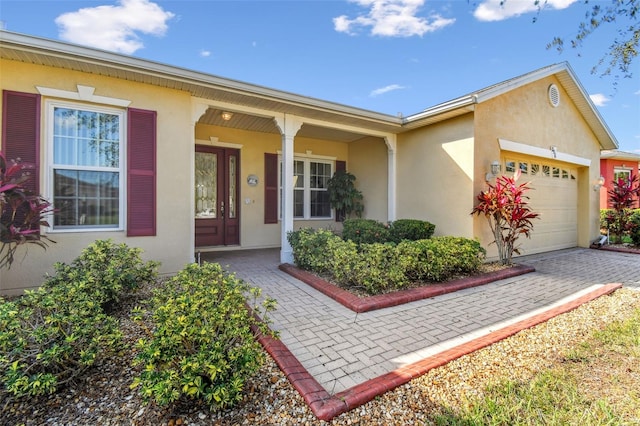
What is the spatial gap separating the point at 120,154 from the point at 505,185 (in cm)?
713

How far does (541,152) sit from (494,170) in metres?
2.44

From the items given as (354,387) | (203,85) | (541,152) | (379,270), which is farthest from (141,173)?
(541,152)

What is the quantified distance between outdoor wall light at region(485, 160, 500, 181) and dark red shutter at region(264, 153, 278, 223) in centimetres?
533

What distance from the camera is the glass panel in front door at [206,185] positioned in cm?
755

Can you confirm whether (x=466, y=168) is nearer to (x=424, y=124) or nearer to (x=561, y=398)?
(x=424, y=124)

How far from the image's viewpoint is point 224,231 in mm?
7863

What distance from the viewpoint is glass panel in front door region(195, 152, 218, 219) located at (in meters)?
7.55

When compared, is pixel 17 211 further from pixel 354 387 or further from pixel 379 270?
pixel 379 270

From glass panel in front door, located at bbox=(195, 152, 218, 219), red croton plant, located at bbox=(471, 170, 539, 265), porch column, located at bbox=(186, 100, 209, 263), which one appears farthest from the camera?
glass panel in front door, located at bbox=(195, 152, 218, 219)

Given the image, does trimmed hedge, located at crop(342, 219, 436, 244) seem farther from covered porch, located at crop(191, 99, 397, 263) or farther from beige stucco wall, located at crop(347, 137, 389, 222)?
beige stucco wall, located at crop(347, 137, 389, 222)

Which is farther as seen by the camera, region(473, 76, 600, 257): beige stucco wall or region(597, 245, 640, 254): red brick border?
region(597, 245, 640, 254): red brick border

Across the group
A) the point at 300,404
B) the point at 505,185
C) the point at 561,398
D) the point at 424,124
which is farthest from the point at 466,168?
the point at 300,404

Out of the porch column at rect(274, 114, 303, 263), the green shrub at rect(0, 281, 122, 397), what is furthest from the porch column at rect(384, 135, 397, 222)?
the green shrub at rect(0, 281, 122, 397)

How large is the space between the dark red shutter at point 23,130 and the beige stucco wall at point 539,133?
757cm
